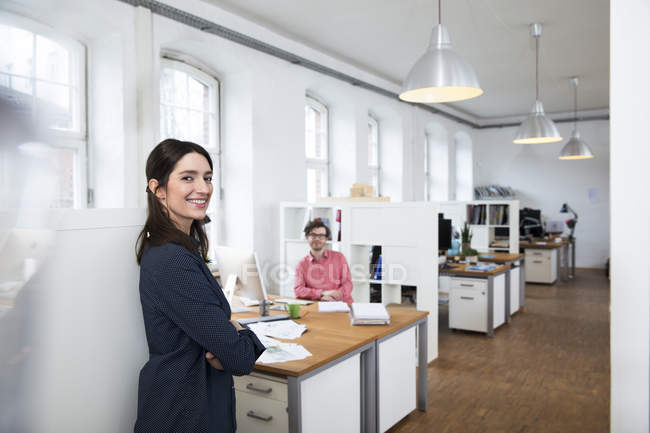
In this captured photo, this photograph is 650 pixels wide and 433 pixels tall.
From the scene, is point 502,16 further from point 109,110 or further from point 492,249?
point 109,110

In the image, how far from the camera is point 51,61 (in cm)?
392

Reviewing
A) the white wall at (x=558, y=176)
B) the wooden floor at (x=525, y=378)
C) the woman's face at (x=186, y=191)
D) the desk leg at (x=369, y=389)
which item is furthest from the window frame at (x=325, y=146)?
the white wall at (x=558, y=176)

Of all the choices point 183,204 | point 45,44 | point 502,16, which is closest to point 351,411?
point 183,204

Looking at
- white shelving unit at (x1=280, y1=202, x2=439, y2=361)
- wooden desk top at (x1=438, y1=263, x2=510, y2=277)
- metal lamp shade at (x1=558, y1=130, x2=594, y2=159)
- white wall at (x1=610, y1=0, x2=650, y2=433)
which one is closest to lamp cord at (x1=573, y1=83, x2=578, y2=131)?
metal lamp shade at (x1=558, y1=130, x2=594, y2=159)

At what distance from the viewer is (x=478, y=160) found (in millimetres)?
12133

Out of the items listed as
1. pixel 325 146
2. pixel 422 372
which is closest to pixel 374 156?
pixel 325 146

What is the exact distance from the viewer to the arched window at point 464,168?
11789mm

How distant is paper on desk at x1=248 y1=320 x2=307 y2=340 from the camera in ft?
9.19

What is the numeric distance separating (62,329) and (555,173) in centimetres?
1195

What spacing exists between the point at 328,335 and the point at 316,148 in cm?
479

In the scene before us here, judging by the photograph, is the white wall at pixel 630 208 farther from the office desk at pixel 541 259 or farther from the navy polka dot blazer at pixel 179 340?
the office desk at pixel 541 259

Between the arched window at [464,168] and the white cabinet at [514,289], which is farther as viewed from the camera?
the arched window at [464,168]

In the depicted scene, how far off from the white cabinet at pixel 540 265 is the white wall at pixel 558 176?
2744 millimetres

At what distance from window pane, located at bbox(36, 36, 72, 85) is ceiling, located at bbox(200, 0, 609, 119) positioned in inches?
60.0
